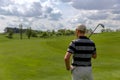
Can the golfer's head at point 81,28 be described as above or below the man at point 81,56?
above

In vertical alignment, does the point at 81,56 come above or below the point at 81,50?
below

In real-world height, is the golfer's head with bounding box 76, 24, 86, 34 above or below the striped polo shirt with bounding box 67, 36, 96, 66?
above

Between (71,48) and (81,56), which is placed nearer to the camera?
(71,48)

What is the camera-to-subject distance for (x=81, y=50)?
9.77 metres

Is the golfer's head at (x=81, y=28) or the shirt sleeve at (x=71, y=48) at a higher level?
the golfer's head at (x=81, y=28)

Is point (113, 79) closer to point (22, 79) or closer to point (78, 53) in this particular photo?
point (22, 79)

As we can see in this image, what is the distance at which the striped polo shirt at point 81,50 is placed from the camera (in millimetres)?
9672

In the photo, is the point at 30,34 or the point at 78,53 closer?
the point at 78,53

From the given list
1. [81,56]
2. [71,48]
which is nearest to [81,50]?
[81,56]

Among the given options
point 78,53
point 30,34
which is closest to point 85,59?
point 78,53

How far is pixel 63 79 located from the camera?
65.8 ft

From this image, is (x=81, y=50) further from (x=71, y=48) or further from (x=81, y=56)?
(x=71, y=48)

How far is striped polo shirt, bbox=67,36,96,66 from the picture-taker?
9.67 m

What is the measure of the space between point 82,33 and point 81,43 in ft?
0.94
